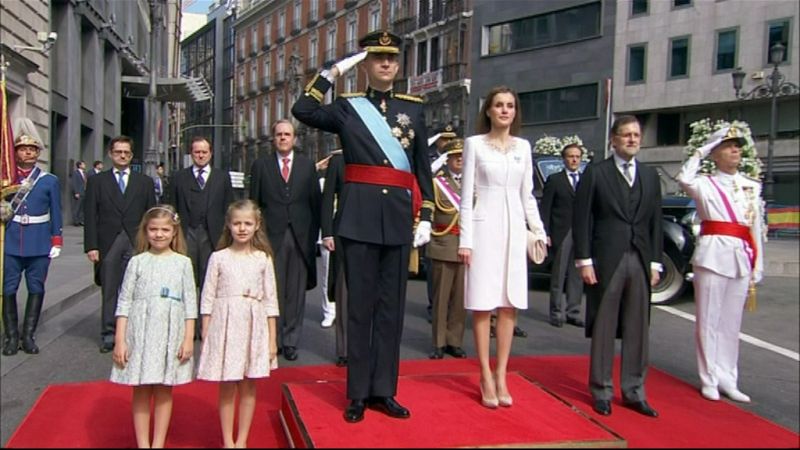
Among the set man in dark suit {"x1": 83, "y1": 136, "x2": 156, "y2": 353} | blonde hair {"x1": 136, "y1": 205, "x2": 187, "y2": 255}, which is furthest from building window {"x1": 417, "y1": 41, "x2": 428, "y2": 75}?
man in dark suit {"x1": 83, "y1": 136, "x2": 156, "y2": 353}

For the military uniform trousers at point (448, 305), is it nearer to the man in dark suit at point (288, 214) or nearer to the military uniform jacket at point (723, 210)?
the man in dark suit at point (288, 214)

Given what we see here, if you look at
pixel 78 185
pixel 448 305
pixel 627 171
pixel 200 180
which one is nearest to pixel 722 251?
pixel 627 171

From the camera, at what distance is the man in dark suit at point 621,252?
13.7 feet

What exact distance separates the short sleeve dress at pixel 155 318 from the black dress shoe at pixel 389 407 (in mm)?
996

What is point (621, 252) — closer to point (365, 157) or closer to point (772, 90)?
point (772, 90)

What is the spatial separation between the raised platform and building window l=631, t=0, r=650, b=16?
120 inches

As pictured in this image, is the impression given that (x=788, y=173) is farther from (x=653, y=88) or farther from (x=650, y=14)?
(x=653, y=88)

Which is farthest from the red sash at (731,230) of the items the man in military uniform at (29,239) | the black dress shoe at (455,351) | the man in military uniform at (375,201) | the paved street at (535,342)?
the man in military uniform at (29,239)

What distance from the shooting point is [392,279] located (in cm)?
389

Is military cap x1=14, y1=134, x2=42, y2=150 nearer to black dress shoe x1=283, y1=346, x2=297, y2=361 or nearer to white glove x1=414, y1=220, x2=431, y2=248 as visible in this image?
black dress shoe x1=283, y1=346, x2=297, y2=361

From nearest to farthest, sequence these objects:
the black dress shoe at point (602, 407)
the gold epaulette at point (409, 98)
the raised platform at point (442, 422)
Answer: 1. the raised platform at point (442, 422)
2. the gold epaulette at point (409, 98)
3. the black dress shoe at point (602, 407)

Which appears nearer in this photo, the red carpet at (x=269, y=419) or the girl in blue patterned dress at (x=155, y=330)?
the girl in blue patterned dress at (x=155, y=330)

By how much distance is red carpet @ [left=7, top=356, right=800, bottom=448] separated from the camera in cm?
348

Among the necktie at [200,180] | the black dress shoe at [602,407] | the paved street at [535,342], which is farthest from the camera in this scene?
the necktie at [200,180]
